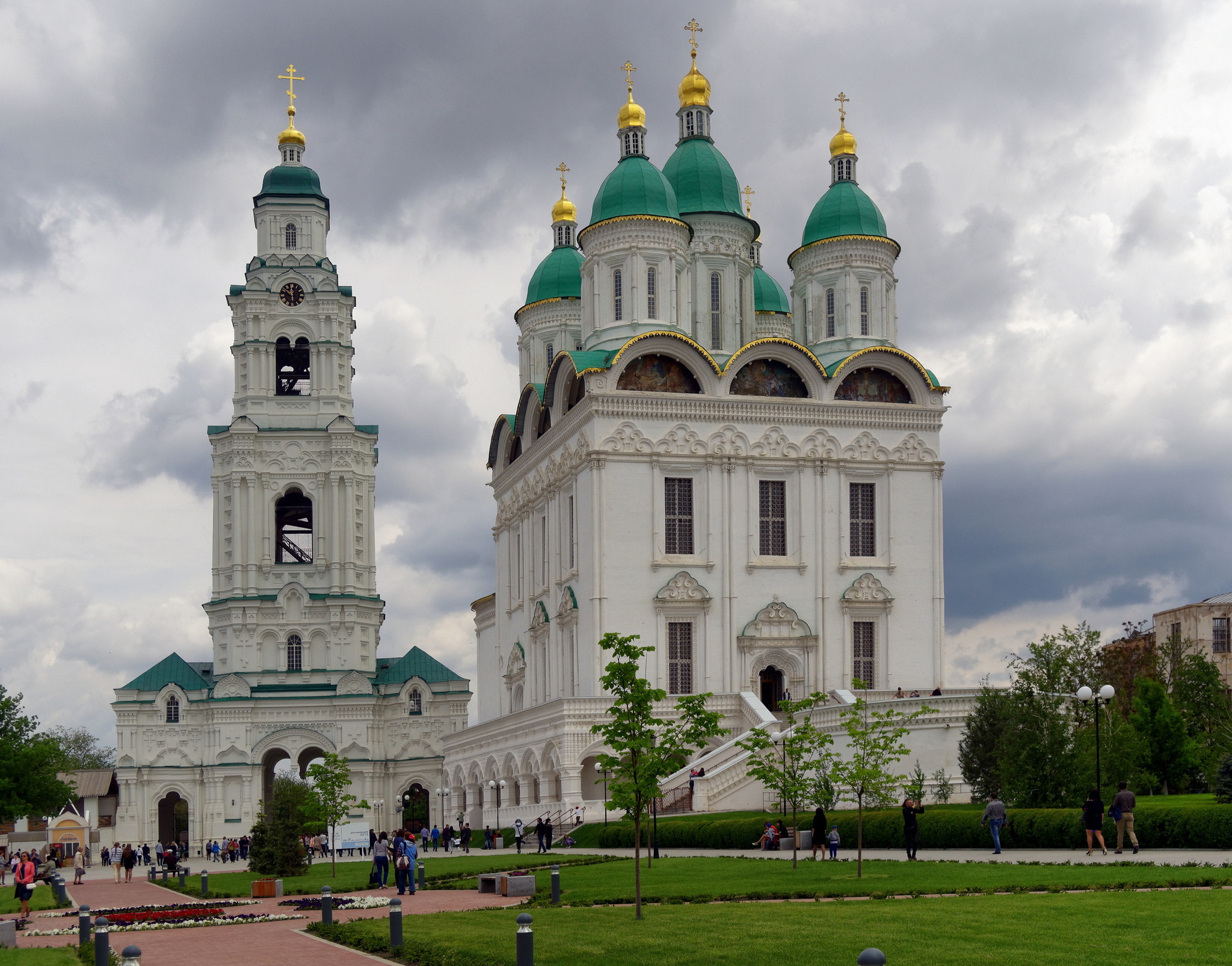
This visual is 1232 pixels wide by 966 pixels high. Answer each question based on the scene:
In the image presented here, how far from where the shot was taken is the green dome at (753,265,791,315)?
73.4 m

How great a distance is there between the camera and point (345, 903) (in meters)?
28.3

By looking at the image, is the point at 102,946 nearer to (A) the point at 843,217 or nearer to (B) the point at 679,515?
(B) the point at 679,515

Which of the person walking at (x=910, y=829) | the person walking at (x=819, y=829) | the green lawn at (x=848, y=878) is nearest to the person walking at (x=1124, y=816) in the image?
the green lawn at (x=848, y=878)

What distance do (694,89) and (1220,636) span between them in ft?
130

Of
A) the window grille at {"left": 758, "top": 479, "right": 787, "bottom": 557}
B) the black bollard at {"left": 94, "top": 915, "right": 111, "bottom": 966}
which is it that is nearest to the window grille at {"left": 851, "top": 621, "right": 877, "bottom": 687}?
the window grille at {"left": 758, "top": 479, "right": 787, "bottom": 557}

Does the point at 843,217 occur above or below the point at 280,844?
above

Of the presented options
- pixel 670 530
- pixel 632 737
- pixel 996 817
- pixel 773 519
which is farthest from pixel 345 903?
pixel 773 519

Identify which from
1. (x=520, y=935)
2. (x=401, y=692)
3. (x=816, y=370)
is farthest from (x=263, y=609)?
(x=520, y=935)

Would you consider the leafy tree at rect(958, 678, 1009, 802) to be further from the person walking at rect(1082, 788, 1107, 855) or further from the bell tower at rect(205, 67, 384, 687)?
the bell tower at rect(205, 67, 384, 687)

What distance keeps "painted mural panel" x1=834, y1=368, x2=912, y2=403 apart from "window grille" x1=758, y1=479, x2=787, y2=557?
4.23 meters

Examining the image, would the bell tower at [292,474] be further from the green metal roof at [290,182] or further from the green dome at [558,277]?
the green dome at [558,277]

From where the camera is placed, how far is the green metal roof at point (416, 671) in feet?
263

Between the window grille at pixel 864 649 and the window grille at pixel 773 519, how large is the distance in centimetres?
399

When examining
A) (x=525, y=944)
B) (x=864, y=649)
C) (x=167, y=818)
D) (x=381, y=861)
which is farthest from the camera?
(x=167, y=818)
